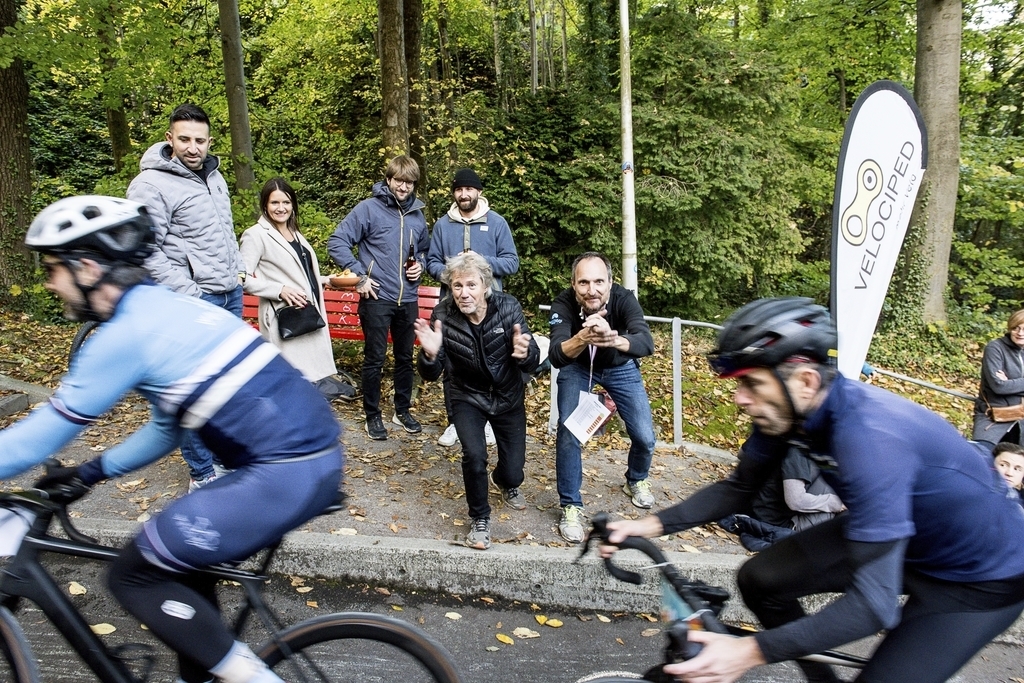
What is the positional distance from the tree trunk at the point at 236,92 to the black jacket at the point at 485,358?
626cm

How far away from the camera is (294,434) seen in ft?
7.09

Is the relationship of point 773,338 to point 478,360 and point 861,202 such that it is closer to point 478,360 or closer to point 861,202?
point 478,360

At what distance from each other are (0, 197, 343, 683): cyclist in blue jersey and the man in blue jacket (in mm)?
3406

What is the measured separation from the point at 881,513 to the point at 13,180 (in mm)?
10918

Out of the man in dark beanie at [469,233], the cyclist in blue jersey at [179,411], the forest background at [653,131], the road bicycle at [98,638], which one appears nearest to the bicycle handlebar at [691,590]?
the road bicycle at [98,638]

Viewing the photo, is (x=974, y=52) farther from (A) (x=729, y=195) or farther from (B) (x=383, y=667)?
(B) (x=383, y=667)

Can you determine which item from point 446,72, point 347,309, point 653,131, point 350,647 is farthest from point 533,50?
point 350,647

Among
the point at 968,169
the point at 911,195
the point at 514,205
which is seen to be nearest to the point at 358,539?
the point at 911,195

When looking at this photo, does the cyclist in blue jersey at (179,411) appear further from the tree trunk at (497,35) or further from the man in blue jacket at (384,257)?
the tree trunk at (497,35)

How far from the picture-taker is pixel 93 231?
6.86 feet

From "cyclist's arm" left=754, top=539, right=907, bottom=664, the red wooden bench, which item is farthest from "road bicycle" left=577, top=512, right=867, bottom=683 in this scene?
the red wooden bench

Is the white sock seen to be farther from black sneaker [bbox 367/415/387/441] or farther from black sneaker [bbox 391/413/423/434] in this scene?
black sneaker [bbox 391/413/423/434]

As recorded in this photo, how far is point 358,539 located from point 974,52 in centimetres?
1627

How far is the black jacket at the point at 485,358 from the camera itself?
425 centimetres
